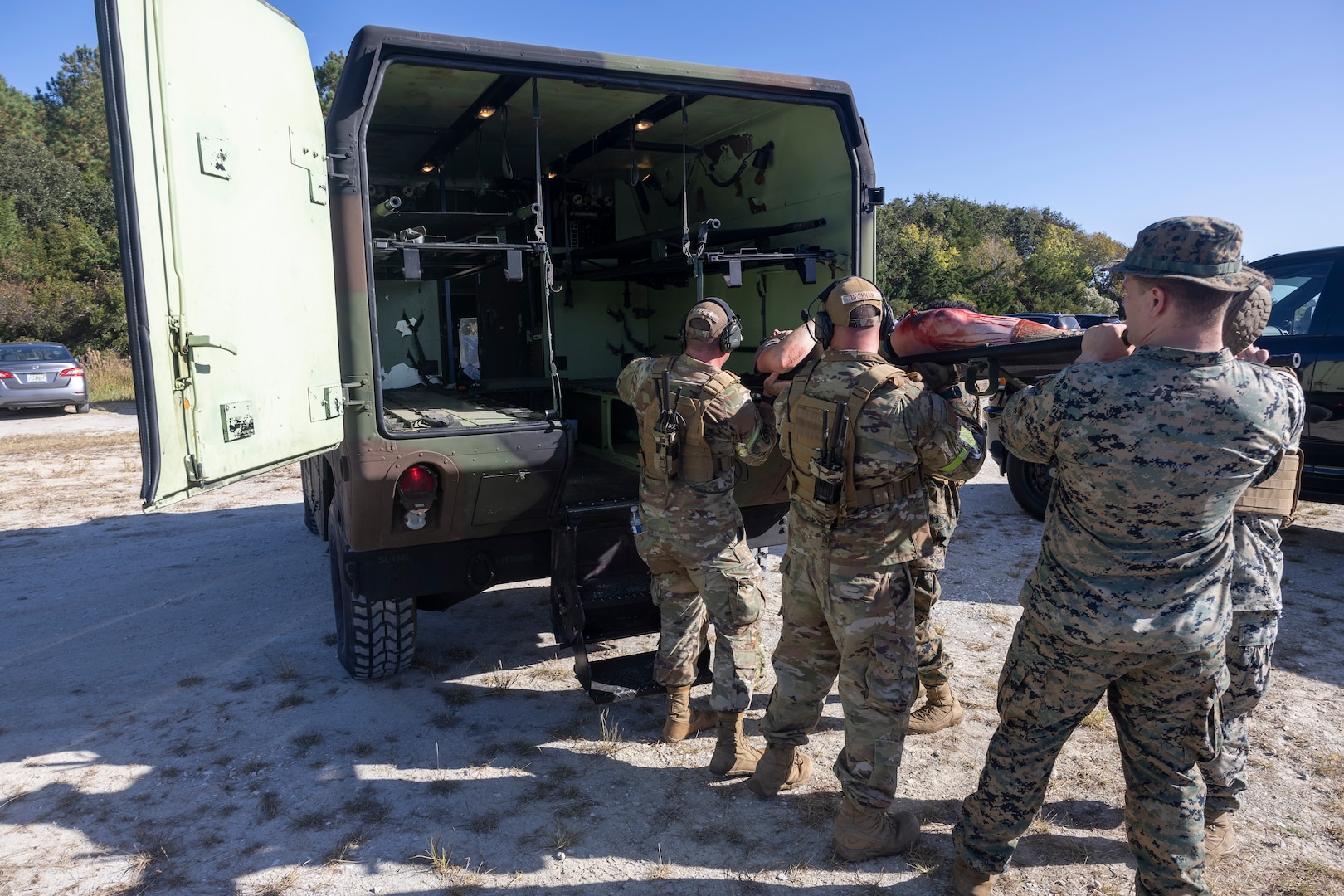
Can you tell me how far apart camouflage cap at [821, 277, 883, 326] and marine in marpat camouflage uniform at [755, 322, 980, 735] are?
199 millimetres

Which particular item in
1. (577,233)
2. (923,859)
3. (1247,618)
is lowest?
(923,859)

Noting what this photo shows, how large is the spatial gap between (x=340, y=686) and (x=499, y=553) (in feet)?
3.29

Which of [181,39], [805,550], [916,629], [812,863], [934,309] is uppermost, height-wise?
[181,39]

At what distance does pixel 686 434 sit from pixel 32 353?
1557 centimetres

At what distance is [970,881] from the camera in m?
2.39

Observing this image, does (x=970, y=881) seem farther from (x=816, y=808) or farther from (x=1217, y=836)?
(x=1217, y=836)

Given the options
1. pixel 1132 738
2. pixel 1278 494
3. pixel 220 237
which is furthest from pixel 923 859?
pixel 220 237

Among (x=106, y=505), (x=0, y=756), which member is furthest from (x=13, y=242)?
(x=0, y=756)

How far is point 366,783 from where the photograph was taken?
3.05m

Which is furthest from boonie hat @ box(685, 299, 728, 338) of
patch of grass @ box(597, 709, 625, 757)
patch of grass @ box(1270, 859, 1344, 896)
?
patch of grass @ box(1270, 859, 1344, 896)

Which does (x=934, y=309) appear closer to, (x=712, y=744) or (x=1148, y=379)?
(x=1148, y=379)

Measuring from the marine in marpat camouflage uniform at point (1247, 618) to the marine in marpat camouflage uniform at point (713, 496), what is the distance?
1.45m

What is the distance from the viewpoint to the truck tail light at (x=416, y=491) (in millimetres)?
3307

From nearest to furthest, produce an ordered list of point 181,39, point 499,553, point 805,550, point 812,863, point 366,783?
point 181,39 < point 812,863 < point 805,550 < point 366,783 < point 499,553
